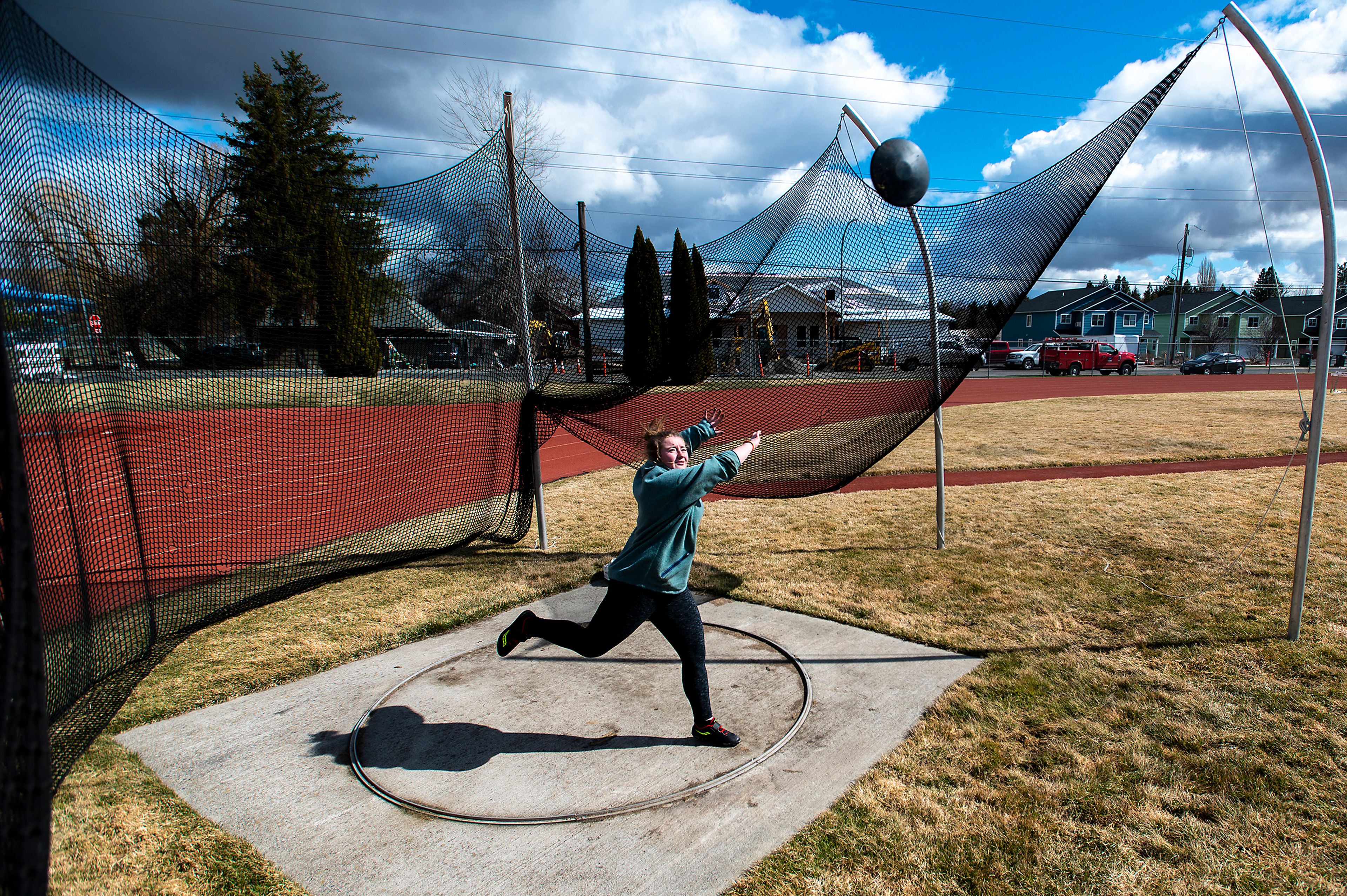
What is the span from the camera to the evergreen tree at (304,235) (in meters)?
4.46

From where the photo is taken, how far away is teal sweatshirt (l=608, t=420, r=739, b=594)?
10.1 feet

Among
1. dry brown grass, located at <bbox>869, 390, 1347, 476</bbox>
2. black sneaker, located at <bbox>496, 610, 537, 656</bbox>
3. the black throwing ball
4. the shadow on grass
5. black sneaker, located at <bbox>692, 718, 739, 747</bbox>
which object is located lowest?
black sneaker, located at <bbox>692, 718, 739, 747</bbox>

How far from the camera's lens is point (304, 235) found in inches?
183

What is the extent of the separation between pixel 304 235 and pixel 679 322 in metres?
2.67

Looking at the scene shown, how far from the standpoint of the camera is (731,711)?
3.55 meters

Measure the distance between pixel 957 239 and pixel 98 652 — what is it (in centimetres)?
565

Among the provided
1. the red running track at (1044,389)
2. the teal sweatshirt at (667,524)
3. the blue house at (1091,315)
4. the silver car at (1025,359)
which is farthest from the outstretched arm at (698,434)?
the blue house at (1091,315)

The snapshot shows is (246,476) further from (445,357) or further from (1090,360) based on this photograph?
(1090,360)

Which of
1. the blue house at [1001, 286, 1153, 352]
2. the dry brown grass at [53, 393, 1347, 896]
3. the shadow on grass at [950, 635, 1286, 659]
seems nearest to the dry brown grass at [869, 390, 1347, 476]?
the dry brown grass at [53, 393, 1347, 896]

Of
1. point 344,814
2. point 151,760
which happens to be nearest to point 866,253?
point 344,814

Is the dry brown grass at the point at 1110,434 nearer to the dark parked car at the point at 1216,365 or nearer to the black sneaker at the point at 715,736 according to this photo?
the black sneaker at the point at 715,736

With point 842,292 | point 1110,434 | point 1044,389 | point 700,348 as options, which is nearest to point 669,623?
point 700,348

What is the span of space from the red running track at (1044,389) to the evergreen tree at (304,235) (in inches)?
204

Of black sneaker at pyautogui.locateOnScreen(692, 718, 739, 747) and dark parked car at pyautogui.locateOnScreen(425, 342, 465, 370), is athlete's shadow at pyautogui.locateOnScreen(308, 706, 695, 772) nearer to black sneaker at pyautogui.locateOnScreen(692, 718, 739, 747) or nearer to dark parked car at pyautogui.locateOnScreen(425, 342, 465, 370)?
black sneaker at pyautogui.locateOnScreen(692, 718, 739, 747)
